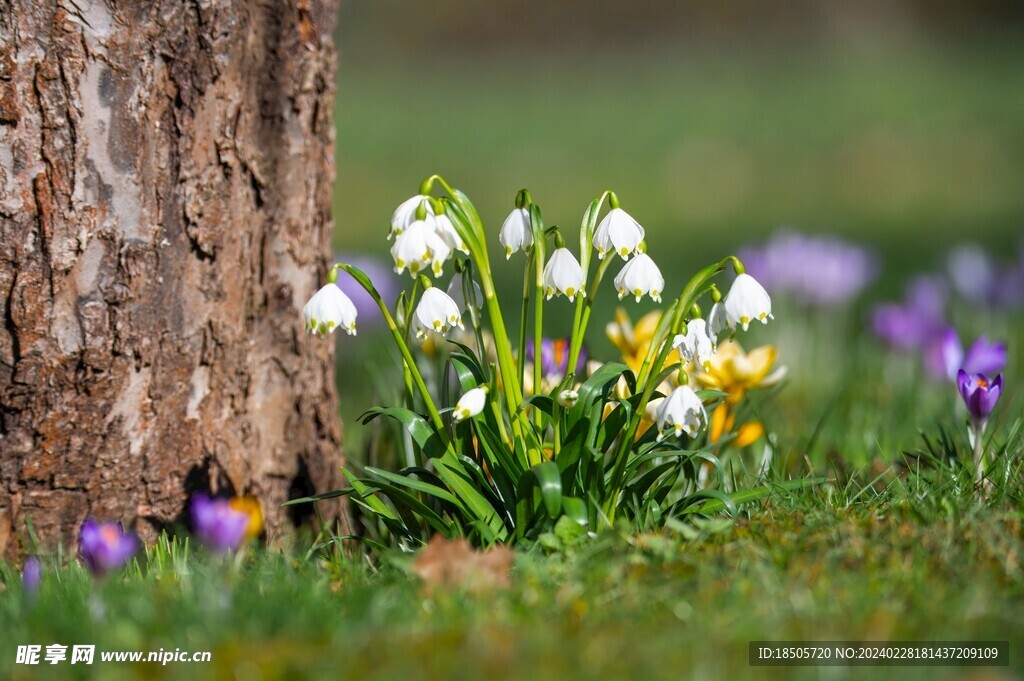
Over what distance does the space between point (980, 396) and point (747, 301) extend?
2.10 ft

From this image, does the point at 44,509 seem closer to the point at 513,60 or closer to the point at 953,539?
the point at 953,539

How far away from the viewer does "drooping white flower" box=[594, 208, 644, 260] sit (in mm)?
1782

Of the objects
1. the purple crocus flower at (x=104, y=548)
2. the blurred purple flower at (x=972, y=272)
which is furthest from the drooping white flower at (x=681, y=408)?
the blurred purple flower at (x=972, y=272)

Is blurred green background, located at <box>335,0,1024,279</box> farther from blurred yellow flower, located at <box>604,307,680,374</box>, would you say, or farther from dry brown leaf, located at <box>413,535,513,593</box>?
dry brown leaf, located at <box>413,535,513,593</box>

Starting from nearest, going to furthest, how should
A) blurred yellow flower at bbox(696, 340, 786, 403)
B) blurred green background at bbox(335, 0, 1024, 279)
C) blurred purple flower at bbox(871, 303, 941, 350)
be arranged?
blurred yellow flower at bbox(696, 340, 786, 403) < blurred purple flower at bbox(871, 303, 941, 350) < blurred green background at bbox(335, 0, 1024, 279)

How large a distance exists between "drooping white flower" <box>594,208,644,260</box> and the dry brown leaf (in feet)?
A: 1.74

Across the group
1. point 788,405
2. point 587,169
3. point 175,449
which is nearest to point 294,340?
point 175,449

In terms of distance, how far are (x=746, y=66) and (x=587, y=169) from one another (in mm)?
8332

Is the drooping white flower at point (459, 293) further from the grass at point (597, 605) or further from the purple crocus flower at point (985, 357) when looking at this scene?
the purple crocus flower at point (985, 357)

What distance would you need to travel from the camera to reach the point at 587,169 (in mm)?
10133

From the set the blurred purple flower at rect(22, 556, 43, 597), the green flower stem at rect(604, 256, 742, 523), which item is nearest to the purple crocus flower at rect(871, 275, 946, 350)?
the green flower stem at rect(604, 256, 742, 523)

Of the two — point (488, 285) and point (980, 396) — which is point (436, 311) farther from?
point (980, 396)

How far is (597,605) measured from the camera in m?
1.59

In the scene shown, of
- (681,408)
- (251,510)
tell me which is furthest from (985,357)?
(251,510)
